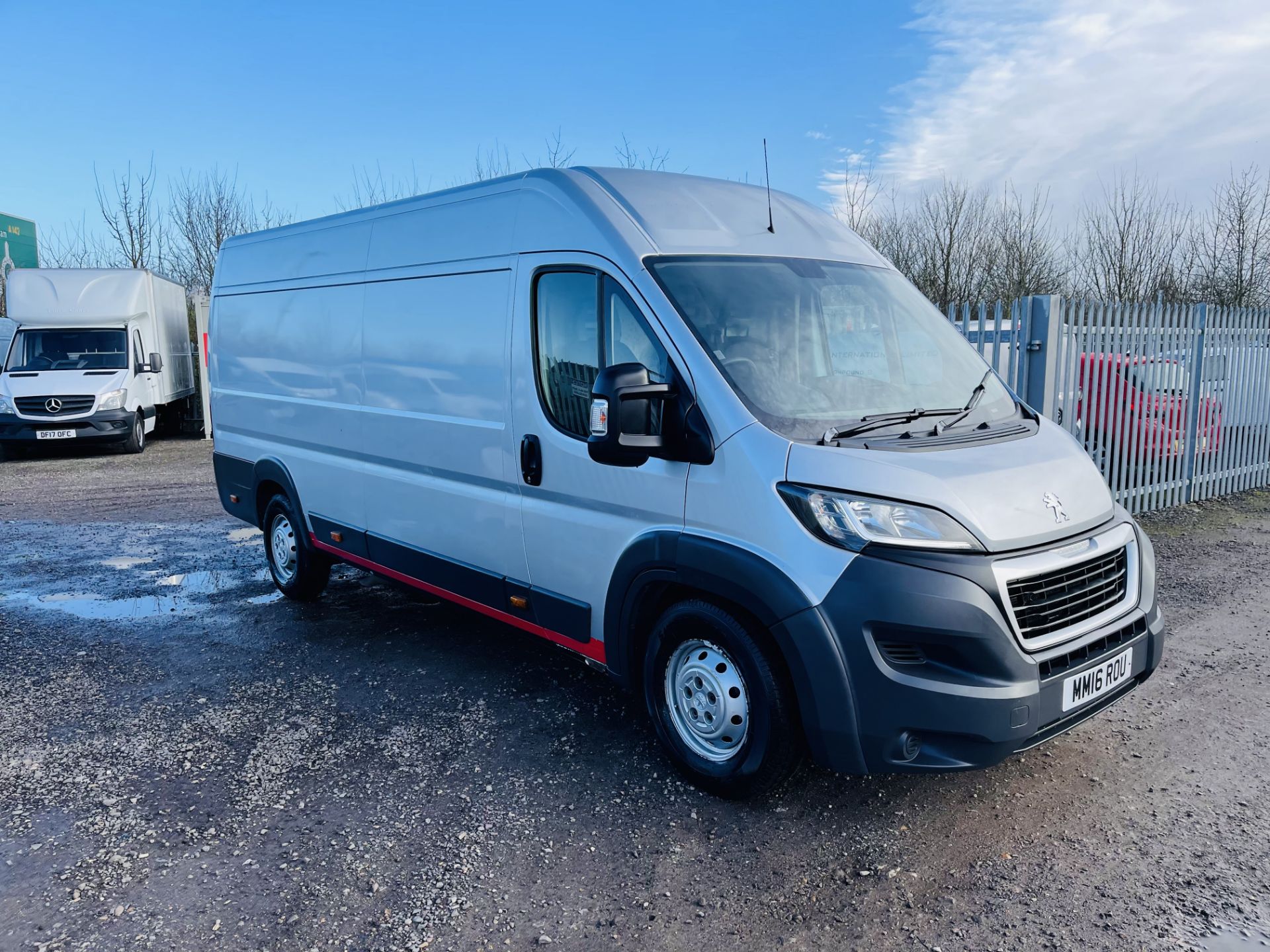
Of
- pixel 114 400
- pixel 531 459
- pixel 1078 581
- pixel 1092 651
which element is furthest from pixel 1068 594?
pixel 114 400

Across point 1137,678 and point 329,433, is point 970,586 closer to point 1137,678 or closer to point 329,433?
point 1137,678

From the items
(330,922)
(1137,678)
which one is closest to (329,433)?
(330,922)

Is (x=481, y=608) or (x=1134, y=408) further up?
(x=1134, y=408)

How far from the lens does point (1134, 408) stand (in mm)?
9148

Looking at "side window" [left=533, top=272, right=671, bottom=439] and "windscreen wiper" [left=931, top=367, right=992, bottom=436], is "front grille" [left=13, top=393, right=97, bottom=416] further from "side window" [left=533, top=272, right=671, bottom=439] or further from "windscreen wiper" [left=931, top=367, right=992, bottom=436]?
"windscreen wiper" [left=931, top=367, right=992, bottom=436]

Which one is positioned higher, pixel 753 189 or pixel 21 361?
pixel 753 189

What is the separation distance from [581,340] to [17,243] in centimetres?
3488

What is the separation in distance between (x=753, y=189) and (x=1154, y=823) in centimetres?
326

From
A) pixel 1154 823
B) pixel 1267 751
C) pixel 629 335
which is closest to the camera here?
pixel 1154 823

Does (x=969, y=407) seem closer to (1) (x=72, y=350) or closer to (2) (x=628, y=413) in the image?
(2) (x=628, y=413)

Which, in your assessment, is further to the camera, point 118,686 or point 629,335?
point 118,686

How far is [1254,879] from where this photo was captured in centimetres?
317

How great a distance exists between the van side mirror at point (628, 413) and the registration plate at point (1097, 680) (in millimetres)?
1690

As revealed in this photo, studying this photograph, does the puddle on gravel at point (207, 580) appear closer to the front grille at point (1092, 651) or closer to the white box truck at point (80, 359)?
the front grille at point (1092, 651)
